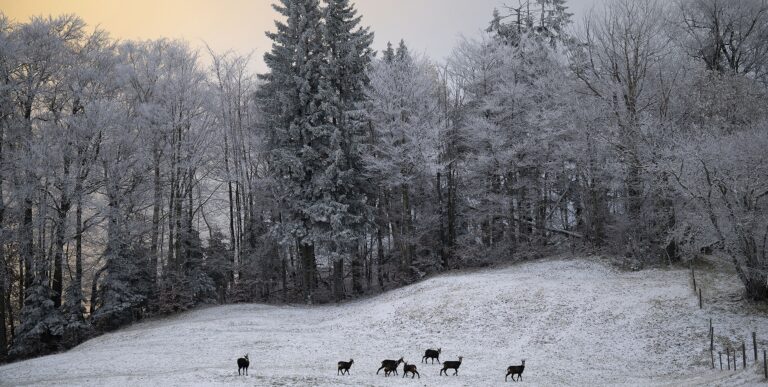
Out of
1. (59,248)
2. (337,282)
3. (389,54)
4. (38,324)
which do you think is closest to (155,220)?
(59,248)

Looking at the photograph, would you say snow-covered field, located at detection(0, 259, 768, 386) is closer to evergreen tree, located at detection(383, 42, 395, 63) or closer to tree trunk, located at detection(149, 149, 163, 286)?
tree trunk, located at detection(149, 149, 163, 286)

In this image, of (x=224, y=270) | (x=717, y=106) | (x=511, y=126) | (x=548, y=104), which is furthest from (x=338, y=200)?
(x=717, y=106)

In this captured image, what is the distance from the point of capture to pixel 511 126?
109ft

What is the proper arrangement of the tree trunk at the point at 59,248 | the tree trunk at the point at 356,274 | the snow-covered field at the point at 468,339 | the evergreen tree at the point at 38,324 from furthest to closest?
the tree trunk at the point at 356,274
the tree trunk at the point at 59,248
the evergreen tree at the point at 38,324
the snow-covered field at the point at 468,339

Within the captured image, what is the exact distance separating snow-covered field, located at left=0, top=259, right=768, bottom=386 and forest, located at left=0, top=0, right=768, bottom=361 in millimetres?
4947

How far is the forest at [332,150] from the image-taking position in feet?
85.9

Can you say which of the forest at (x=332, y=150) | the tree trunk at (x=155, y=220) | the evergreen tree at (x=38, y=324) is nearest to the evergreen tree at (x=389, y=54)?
the forest at (x=332, y=150)

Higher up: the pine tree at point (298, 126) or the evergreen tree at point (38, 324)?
the pine tree at point (298, 126)

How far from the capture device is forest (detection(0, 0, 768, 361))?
26.2 meters

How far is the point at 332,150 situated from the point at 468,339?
15377 mm

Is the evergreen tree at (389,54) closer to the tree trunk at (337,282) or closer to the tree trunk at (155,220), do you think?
the tree trunk at (337,282)

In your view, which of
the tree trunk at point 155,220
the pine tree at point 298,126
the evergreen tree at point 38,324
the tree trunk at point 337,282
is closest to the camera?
the evergreen tree at point 38,324

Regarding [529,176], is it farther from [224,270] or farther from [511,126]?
[224,270]

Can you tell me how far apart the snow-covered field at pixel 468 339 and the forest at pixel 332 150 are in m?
4.95
